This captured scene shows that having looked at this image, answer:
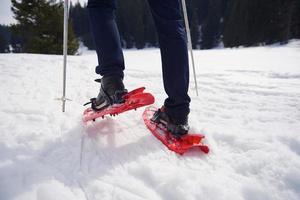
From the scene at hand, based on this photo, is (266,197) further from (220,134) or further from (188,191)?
(220,134)

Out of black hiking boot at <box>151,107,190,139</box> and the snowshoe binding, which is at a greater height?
the snowshoe binding

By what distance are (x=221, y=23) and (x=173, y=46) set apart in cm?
5548

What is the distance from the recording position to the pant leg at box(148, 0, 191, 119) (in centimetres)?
177

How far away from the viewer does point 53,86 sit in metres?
3.53

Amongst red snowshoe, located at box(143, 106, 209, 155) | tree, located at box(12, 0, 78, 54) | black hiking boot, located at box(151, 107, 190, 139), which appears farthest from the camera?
tree, located at box(12, 0, 78, 54)

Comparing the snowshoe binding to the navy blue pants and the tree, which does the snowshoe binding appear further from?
the tree

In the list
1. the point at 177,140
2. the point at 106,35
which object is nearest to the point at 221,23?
the point at 106,35

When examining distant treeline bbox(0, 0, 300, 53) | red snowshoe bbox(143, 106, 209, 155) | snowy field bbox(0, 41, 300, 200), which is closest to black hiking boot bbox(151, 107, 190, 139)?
red snowshoe bbox(143, 106, 209, 155)

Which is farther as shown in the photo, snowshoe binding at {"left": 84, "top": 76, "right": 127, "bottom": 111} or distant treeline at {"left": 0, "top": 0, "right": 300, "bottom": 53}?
distant treeline at {"left": 0, "top": 0, "right": 300, "bottom": 53}

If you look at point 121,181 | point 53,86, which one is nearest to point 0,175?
point 121,181

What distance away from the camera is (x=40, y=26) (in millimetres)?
21672

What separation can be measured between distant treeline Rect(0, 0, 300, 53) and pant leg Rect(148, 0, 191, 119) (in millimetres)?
14059

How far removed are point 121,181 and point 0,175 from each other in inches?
26.1

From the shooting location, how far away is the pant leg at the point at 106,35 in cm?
208
